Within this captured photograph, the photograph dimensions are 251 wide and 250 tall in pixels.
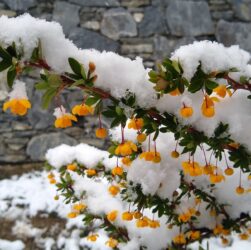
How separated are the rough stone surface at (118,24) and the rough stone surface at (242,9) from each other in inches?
41.5

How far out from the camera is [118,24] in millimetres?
3863

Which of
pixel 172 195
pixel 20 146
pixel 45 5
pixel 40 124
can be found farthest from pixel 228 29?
pixel 172 195

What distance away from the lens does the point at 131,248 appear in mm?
1669

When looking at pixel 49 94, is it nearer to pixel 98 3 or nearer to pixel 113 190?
pixel 113 190

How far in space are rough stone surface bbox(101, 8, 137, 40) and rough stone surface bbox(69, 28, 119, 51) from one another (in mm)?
58

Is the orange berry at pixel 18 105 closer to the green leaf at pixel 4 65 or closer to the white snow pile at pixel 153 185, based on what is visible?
the green leaf at pixel 4 65

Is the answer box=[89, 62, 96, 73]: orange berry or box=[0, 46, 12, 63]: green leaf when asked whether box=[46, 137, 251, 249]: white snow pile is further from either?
box=[0, 46, 12, 63]: green leaf

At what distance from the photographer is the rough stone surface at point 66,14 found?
3828mm

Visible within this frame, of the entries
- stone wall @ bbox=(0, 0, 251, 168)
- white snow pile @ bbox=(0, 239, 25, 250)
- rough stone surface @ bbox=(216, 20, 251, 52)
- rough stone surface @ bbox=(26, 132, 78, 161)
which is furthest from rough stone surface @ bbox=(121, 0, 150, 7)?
white snow pile @ bbox=(0, 239, 25, 250)

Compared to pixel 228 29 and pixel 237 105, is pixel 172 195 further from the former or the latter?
pixel 228 29

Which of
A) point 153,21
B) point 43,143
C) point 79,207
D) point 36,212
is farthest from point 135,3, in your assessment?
point 79,207

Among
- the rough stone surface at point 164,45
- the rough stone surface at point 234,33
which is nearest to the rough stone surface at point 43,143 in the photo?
the rough stone surface at point 164,45

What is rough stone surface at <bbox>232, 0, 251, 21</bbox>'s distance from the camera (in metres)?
3.94

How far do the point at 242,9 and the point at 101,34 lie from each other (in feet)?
4.79
